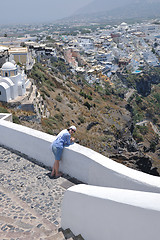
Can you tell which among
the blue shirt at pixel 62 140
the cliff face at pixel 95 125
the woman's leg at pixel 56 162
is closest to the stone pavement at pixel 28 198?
the woman's leg at pixel 56 162

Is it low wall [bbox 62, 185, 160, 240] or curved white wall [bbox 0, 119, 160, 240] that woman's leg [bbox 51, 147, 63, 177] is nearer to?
curved white wall [bbox 0, 119, 160, 240]

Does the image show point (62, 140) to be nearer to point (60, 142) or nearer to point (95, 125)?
point (60, 142)

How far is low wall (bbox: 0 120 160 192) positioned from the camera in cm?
302

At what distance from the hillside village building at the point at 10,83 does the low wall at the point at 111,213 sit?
12.0 metres

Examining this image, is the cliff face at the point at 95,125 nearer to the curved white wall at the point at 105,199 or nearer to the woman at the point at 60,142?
the woman at the point at 60,142

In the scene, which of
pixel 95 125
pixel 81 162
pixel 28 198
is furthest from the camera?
pixel 95 125

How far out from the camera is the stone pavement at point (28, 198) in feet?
9.52

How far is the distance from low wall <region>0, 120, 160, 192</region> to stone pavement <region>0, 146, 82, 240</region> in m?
0.17

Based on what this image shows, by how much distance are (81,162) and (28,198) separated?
89 cm

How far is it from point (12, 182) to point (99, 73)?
41.1 meters

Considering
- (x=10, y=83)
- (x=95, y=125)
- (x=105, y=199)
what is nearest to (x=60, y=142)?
(x=105, y=199)

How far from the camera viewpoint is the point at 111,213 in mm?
2387

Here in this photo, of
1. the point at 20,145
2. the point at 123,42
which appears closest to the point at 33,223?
the point at 20,145

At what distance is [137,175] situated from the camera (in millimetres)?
3035
